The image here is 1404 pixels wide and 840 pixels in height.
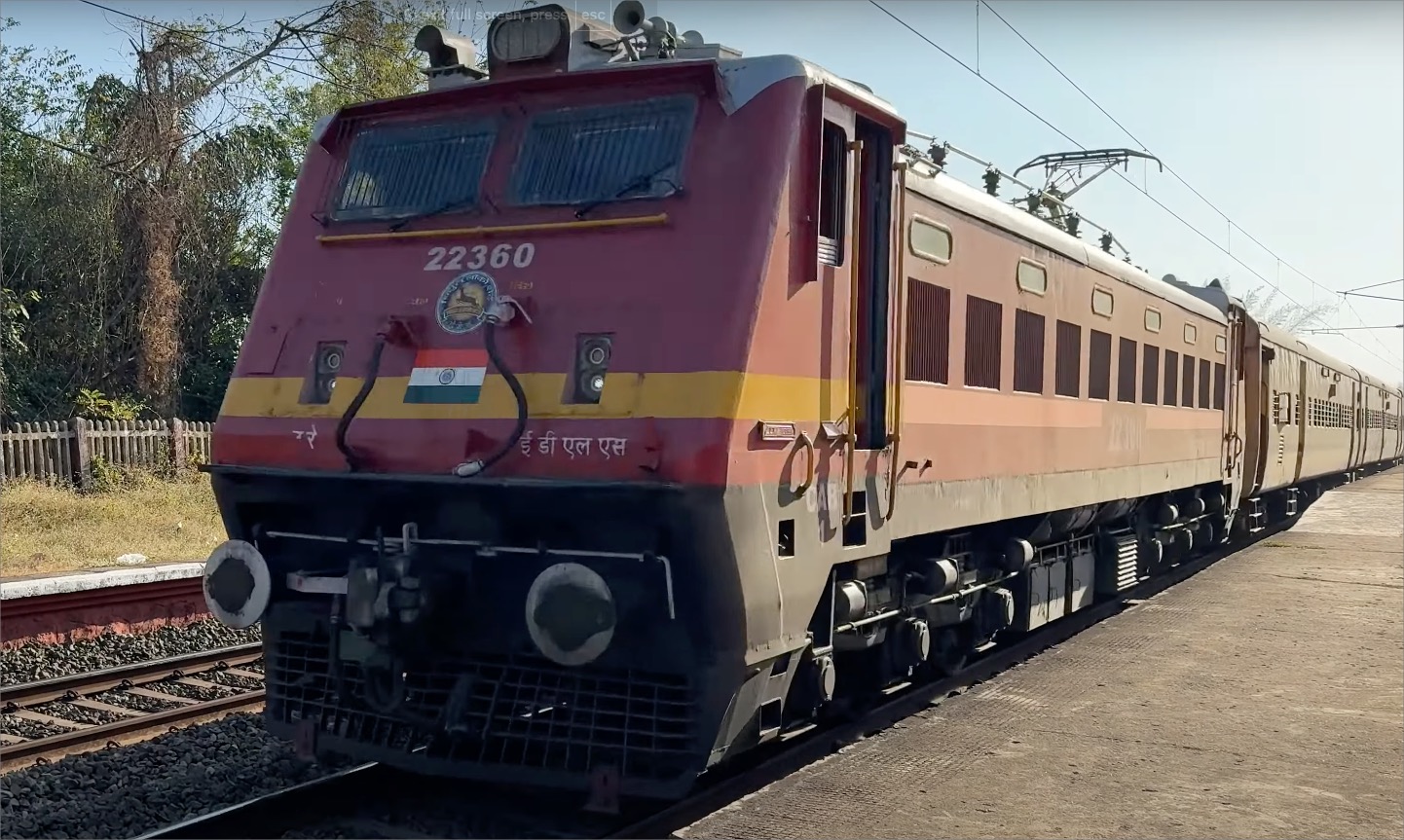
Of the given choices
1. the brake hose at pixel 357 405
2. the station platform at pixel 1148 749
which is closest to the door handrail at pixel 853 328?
the station platform at pixel 1148 749

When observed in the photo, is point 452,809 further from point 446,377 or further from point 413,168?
point 413,168

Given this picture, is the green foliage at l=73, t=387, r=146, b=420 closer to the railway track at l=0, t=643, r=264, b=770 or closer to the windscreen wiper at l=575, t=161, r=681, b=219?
the railway track at l=0, t=643, r=264, b=770

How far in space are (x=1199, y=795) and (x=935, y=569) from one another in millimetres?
1902

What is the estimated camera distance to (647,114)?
6082 mm

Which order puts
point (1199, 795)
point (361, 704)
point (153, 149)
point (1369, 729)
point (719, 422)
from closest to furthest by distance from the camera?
point (719, 422)
point (361, 704)
point (1199, 795)
point (1369, 729)
point (153, 149)

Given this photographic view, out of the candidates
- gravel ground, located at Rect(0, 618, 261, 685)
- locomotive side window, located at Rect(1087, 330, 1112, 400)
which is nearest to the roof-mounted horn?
gravel ground, located at Rect(0, 618, 261, 685)

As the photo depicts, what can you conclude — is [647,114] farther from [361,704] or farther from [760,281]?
[361,704]

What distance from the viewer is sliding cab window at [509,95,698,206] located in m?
5.94

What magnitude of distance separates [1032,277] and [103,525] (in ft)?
40.9

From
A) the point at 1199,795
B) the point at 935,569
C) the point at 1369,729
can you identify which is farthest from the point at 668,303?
the point at 1369,729

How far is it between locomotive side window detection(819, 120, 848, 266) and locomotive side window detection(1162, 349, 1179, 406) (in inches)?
324

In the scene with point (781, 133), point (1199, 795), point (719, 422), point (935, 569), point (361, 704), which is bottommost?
point (1199, 795)

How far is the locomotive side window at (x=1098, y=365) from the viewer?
10664 mm

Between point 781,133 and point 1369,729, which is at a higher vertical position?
point 781,133
